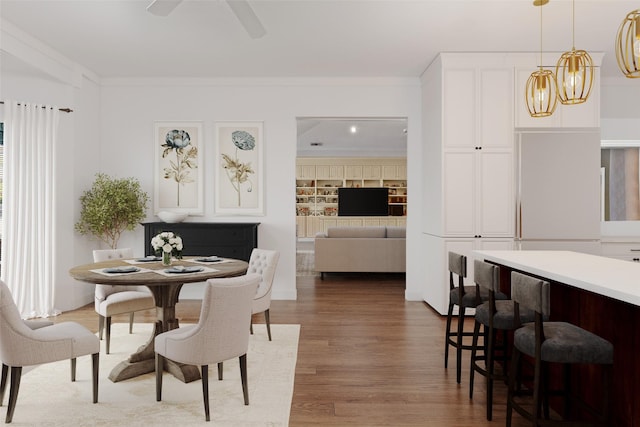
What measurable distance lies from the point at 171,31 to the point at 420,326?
13.0ft

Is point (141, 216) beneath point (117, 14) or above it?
beneath

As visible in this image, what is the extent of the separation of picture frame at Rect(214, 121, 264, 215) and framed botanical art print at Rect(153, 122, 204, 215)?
0.81 ft

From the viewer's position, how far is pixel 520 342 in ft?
7.41

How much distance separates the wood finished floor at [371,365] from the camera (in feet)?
8.98

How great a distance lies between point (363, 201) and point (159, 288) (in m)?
10.3

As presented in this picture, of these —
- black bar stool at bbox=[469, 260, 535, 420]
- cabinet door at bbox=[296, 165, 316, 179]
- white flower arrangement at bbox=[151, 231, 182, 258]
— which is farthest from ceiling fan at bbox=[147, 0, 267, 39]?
cabinet door at bbox=[296, 165, 316, 179]

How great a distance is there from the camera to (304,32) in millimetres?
4465

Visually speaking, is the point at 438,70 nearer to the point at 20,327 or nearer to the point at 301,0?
the point at 301,0

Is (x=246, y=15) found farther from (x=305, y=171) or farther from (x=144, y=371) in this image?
(x=305, y=171)

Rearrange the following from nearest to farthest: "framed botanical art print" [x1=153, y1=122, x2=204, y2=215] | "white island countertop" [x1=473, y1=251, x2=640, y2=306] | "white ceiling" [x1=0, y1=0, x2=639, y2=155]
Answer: "white island countertop" [x1=473, y1=251, x2=640, y2=306] < "white ceiling" [x1=0, y1=0, x2=639, y2=155] < "framed botanical art print" [x1=153, y1=122, x2=204, y2=215]

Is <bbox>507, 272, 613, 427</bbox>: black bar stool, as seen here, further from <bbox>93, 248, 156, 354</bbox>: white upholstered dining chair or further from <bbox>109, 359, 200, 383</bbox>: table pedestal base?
<bbox>93, 248, 156, 354</bbox>: white upholstered dining chair

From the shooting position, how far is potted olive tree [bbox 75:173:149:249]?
5363 millimetres

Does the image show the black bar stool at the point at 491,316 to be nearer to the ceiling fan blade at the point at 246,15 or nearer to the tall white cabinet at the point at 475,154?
the tall white cabinet at the point at 475,154

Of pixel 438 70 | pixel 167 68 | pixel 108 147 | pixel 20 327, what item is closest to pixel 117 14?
pixel 167 68
